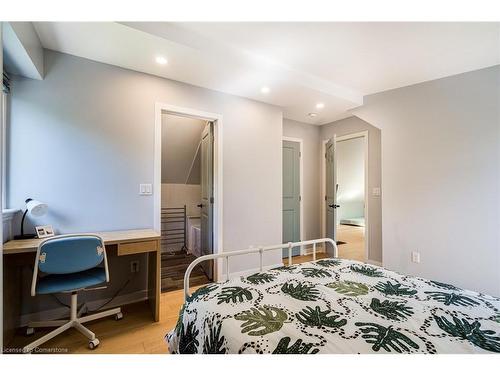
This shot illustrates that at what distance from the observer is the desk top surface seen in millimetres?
1614

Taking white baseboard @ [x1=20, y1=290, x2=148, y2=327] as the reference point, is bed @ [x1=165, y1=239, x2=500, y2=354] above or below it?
above

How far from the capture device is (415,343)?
0.86m

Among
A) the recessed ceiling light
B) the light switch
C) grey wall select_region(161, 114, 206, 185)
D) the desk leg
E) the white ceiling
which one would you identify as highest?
the white ceiling

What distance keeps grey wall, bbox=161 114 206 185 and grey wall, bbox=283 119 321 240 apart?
179cm

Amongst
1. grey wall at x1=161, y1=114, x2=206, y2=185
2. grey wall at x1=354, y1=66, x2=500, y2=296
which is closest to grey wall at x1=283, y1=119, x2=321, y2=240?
grey wall at x1=354, y1=66, x2=500, y2=296

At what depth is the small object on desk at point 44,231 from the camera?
1.92 m

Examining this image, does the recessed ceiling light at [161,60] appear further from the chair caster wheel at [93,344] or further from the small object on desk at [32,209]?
the chair caster wheel at [93,344]

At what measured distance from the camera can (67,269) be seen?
1.66m

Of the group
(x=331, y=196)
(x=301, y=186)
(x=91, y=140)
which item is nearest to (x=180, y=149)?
(x=91, y=140)

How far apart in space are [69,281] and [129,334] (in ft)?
2.11

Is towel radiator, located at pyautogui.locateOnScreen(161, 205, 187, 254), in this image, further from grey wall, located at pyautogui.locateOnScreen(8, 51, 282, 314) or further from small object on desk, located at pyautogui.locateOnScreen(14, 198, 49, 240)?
small object on desk, located at pyautogui.locateOnScreen(14, 198, 49, 240)

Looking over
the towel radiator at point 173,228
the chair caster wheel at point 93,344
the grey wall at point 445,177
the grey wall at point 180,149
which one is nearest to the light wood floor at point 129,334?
the chair caster wheel at point 93,344

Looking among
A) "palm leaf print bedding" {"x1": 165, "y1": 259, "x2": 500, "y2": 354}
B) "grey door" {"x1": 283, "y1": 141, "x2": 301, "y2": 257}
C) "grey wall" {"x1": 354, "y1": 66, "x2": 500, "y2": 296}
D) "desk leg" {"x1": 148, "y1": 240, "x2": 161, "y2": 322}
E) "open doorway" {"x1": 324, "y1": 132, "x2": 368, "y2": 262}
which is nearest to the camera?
"palm leaf print bedding" {"x1": 165, "y1": 259, "x2": 500, "y2": 354}

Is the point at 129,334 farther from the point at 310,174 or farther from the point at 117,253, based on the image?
the point at 310,174
